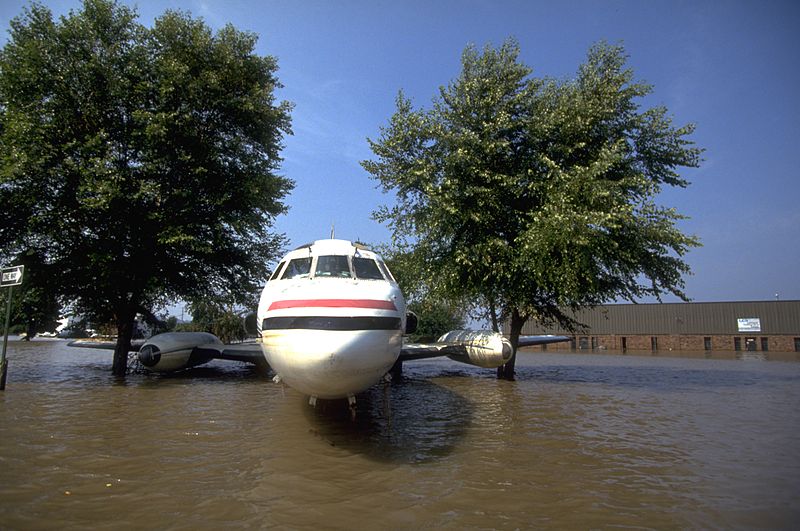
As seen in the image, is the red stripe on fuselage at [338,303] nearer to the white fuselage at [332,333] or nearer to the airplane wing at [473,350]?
the white fuselage at [332,333]

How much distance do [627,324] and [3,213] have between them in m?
55.1

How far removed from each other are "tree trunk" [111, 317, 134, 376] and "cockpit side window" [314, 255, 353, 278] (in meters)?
13.2

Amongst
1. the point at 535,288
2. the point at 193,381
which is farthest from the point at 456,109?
the point at 193,381

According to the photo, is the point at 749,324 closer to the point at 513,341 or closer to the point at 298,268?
the point at 513,341

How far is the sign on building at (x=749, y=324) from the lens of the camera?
47694mm

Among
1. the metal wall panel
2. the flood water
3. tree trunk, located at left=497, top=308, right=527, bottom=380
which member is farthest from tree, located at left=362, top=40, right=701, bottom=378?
the metal wall panel

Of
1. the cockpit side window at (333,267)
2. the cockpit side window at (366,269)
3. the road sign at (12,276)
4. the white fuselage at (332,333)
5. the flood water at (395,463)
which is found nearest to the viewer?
the flood water at (395,463)

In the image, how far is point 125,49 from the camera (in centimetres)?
1622

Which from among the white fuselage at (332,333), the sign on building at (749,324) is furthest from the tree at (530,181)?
the sign on building at (749,324)

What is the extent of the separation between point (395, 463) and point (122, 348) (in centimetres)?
1524

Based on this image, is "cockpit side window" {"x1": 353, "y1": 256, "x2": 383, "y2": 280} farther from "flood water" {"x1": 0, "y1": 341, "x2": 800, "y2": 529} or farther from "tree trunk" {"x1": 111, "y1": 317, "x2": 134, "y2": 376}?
"tree trunk" {"x1": 111, "y1": 317, "x2": 134, "y2": 376}

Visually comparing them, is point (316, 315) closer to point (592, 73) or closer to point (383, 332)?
point (383, 332)

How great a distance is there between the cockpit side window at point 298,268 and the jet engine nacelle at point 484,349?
8.64 metres

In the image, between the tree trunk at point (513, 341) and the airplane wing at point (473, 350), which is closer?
the airplane wing at point (473, 350)
